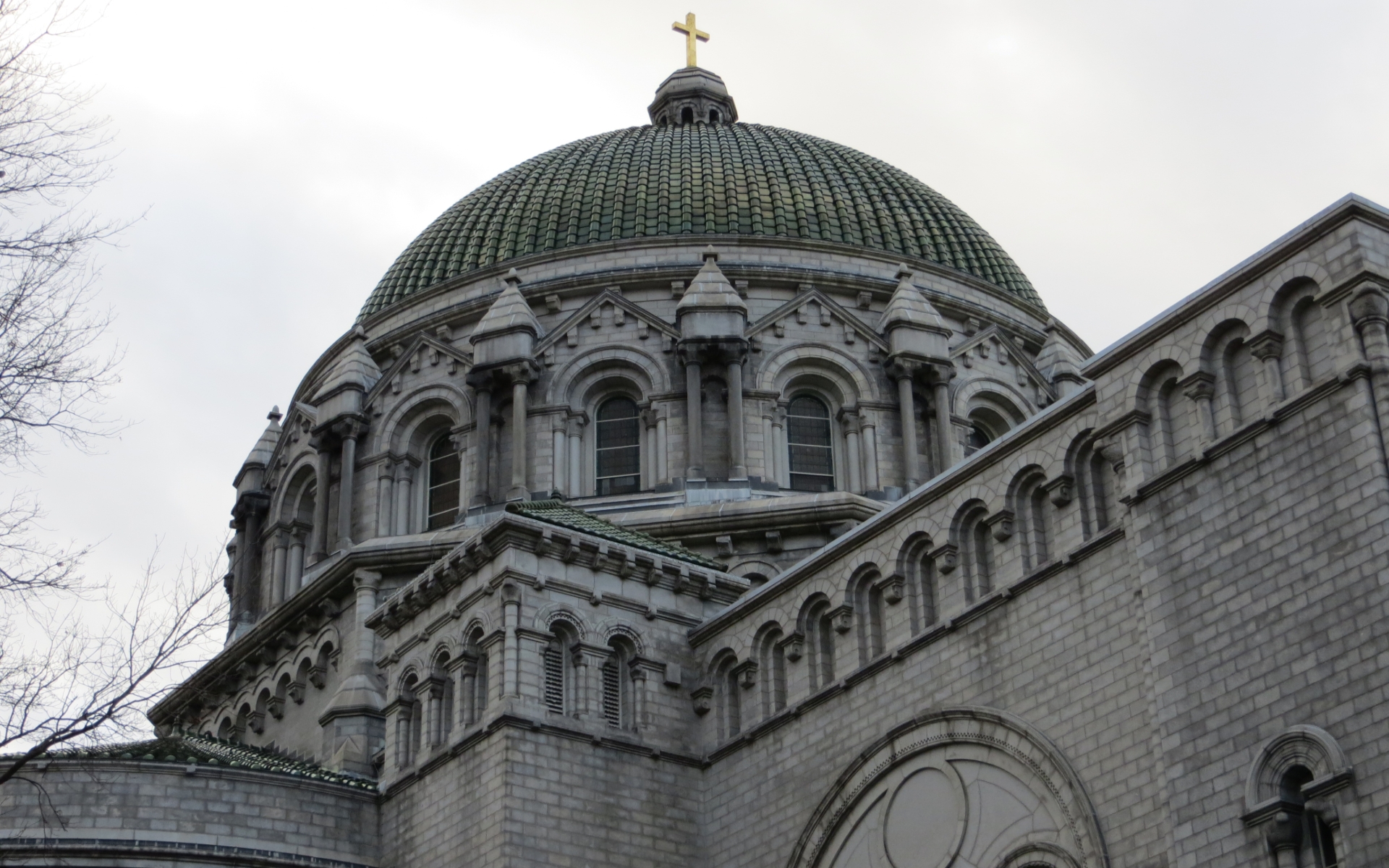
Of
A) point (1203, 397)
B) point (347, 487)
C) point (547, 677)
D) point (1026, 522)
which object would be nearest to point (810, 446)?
point (347, 487)

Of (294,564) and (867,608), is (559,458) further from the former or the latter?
(867,608)

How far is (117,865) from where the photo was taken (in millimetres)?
28469

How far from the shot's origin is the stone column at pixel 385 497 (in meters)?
42.8

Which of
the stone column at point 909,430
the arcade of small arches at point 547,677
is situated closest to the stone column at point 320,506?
the arcade of small arches at point 547,677

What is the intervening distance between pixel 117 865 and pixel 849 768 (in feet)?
34.0

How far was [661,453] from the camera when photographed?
41.4 metres

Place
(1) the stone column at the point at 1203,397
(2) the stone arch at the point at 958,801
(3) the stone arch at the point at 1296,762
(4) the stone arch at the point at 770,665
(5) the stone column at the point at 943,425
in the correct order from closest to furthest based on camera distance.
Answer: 1. (3) the stone arch at the point at 1296,762
2. (1) the stone column at the point at 1203,397
3. (2) the stone arch at the point at 958,801
4. (4) the stone arch at the point at 770,665
5. (5) the stone column at the point at 943,425

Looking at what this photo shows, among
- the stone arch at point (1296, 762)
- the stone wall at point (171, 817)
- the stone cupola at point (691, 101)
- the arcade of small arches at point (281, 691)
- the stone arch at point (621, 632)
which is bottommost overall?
the stone arch at point (1296, 762)

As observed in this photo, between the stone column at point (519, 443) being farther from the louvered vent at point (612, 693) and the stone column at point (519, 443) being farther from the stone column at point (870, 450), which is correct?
the louvered vent at point (612, 693)

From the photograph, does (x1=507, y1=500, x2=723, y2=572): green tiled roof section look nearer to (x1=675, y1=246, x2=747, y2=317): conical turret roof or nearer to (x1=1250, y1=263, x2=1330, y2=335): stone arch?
(x1=675, y1=246, x2=747, y2=317): conical turret roof

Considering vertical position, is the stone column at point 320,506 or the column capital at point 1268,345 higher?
the stone column at point 320,506

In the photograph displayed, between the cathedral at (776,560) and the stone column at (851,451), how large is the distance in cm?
6

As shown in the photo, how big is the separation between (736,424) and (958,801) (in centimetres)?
1615

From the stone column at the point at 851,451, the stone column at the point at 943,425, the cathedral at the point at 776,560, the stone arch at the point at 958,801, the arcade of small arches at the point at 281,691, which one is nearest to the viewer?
the cathedral at the point at 776,560
